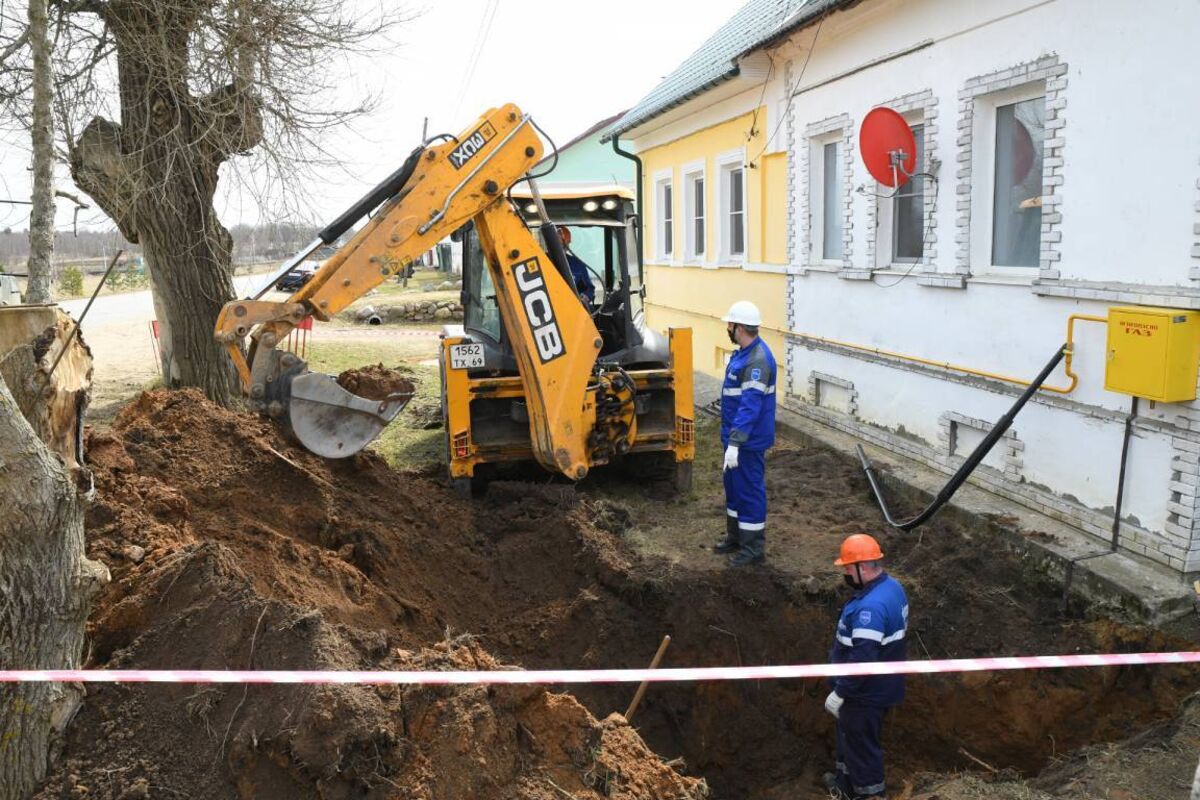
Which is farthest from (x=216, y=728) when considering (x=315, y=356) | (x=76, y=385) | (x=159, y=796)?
(x=315, y=356)

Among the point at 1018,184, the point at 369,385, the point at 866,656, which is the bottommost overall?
the point at 866,656

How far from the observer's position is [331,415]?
582 centimetres

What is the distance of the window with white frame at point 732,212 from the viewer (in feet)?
43.0

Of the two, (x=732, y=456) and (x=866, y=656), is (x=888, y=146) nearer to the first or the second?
(x=732, y=456)

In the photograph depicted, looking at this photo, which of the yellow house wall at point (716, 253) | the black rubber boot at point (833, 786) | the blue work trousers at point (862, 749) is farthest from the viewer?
the yellow house wall at point (716, 253)

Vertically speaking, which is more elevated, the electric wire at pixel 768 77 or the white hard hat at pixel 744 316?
the electric wire at pixel 768 77

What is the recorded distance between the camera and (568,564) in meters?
6.46

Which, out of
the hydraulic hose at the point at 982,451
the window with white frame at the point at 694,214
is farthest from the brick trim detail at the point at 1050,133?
the window with white frame at the point at 694,214

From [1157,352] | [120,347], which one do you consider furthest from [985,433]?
[120,347]

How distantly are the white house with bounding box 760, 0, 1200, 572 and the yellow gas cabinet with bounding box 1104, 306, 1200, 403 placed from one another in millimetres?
144

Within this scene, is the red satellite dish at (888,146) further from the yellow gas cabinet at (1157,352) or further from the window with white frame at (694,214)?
the window with white frame at (694,214)

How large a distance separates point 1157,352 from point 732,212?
8450 millimetres

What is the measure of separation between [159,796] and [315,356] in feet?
50.6

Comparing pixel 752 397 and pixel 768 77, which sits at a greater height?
pixel 768 77
